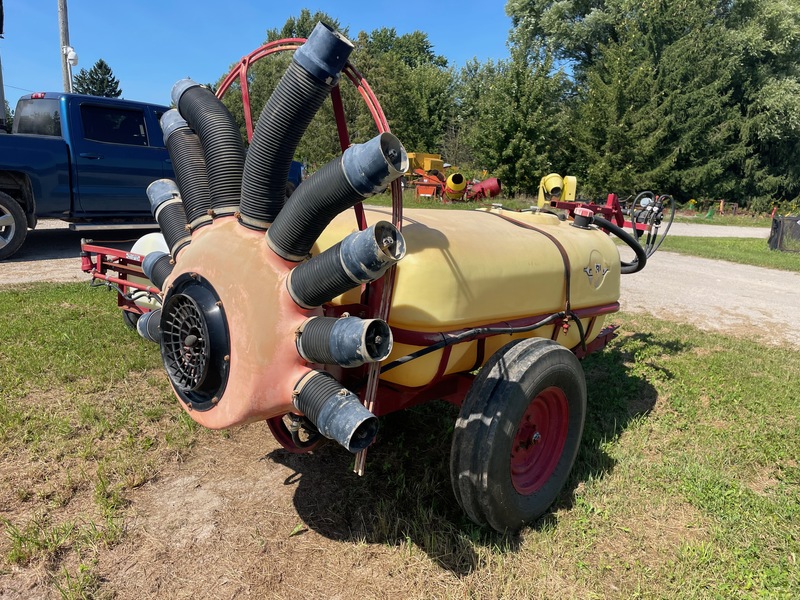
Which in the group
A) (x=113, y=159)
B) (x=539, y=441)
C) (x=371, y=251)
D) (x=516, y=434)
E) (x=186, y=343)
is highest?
(x=113, y=159)

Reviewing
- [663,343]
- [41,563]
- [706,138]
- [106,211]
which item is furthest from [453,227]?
[706,138]

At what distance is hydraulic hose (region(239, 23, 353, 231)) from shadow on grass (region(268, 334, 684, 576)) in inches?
54.9

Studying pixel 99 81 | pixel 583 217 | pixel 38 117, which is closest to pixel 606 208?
pixel 583 217

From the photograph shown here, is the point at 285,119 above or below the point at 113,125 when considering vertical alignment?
below

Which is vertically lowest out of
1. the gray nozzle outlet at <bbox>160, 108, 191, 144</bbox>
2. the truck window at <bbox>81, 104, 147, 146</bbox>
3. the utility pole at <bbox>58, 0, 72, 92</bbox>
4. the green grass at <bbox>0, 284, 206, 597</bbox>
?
the green grass at <bbox>0, 284, 206, 597</bbox>

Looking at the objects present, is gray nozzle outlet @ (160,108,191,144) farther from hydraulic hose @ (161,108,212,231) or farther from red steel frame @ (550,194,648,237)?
red steel frame @ (550,194,648,237)

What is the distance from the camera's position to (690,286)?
880cm

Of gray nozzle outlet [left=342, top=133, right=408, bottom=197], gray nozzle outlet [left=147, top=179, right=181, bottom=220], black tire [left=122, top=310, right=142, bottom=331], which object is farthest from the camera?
black tire [left=122, top=310, right=142, bottom=331]

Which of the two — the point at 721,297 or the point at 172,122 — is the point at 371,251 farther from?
the point at 721,297

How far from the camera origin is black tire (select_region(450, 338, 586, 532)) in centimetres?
220

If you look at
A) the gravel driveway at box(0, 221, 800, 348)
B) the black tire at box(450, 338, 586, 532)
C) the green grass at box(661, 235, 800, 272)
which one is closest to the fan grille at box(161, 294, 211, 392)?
the black tire at box(450, 338, 586, 532)

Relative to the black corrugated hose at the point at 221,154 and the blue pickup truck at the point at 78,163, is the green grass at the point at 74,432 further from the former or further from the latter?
the blue pickup truck at the point at 78,163

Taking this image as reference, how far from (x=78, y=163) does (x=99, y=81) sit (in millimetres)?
68728

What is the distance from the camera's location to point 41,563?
6.93 ft
